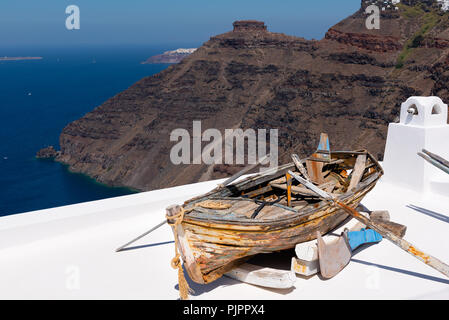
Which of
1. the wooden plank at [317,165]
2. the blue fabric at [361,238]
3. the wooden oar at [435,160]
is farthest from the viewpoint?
the wooden plank at [317,165]

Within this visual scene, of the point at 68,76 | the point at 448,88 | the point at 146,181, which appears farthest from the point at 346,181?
the point at 68,76

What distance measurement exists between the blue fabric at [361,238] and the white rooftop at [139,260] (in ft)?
0.51

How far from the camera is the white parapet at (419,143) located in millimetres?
8047

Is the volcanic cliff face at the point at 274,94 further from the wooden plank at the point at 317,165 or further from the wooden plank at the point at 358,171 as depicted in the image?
the wooden plank at the point at 317,165

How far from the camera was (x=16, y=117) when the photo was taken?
89750 millimetres

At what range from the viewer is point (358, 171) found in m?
7.11

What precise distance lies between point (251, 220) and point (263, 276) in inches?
27.1

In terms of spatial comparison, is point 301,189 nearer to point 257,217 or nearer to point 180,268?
point 257,217

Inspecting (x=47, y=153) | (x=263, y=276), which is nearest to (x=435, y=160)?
(x=263, y=276)

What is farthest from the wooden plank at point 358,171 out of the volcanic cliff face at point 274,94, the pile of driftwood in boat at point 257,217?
the volcanic cliff face at point 274,94

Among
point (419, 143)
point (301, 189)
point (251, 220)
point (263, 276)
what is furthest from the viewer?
point (419, 143)

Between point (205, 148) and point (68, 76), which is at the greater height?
point (68, 76)
